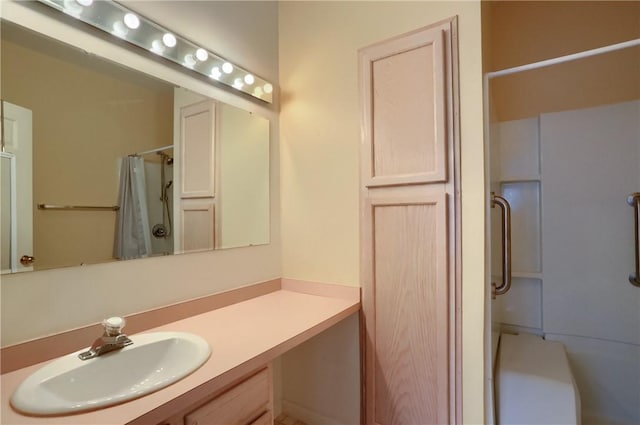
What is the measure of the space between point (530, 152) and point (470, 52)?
114 cm

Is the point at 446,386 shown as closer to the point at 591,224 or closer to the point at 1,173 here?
the point at 591,224

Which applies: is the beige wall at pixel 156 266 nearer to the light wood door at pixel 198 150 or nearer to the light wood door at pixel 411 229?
the light wood door at pixel 198 150

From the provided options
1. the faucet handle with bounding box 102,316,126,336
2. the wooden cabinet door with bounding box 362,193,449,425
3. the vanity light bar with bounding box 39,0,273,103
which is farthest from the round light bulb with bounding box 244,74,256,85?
the faucet handle with bounding box 102,316,126,336

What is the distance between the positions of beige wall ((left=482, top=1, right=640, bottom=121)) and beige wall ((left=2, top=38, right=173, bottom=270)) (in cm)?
194

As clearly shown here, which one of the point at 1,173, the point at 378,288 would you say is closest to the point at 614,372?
the point at 378,288

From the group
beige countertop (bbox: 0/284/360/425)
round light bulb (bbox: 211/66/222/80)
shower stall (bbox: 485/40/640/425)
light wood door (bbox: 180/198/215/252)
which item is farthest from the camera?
shower stall (bbox: 485/40/640/425)

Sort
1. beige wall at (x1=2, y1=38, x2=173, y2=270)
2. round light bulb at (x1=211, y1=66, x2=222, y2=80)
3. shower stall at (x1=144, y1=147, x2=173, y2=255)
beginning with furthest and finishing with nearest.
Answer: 1. round light bulb at (x1=211, y1=66, x2=222, y2=80)
2. shower stall at (x1=144, y1=147, x2=173, y2=255)
3. beige wall at (x1=2, y1=38, x2=173, y2=270)

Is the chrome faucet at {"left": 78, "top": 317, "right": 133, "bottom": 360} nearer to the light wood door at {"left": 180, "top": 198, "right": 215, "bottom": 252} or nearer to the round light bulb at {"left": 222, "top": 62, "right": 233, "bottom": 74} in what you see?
the light wood door at {"left": 180, "top": 198, "right": 215, "bottom": 252}

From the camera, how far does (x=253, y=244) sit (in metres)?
1.81

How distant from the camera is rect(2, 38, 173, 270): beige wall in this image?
102cm

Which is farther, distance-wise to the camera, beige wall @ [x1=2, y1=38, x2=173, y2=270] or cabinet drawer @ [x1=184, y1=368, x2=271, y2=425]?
beige wall @ [x1=2, y1=38, x2=173, y2=270]

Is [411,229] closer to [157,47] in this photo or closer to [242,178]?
[242,178]

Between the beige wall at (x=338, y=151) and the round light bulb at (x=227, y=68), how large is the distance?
0.41 metres

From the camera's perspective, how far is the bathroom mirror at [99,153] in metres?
1.00
